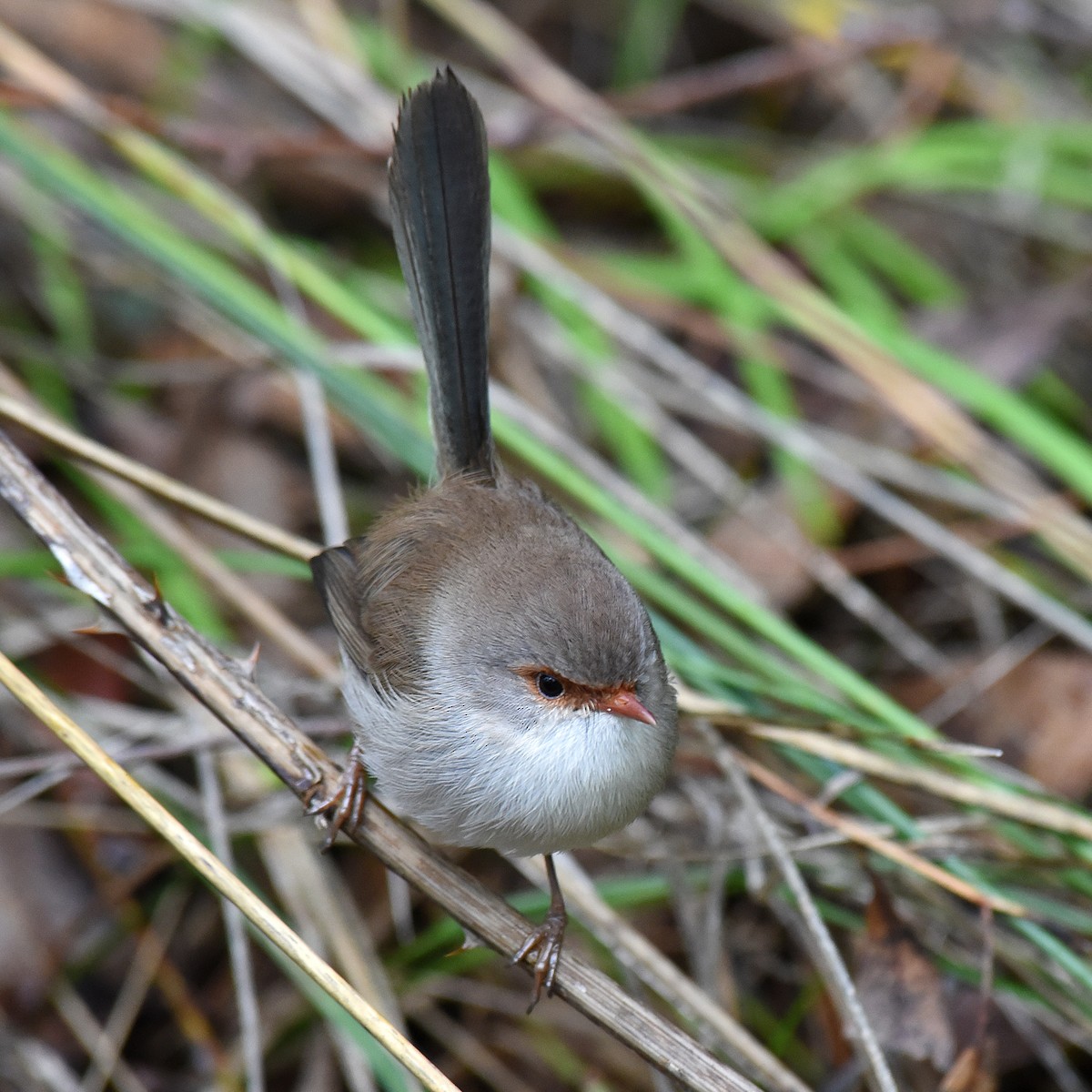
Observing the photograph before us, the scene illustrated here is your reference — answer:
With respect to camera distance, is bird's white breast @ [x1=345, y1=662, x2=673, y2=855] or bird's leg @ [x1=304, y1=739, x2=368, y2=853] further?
bird's leg @ [x1=304, y1=739, x2=368, y2=853]

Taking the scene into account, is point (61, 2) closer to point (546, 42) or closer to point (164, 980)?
point (546, 42)

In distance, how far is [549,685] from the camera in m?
2.66

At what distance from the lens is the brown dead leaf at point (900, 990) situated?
287 cm

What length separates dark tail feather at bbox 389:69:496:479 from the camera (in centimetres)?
280

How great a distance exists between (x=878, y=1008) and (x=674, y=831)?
880mm

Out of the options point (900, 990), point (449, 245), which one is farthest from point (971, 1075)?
point (449, 245)

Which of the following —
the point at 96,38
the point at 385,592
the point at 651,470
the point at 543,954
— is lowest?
the point at 543,954

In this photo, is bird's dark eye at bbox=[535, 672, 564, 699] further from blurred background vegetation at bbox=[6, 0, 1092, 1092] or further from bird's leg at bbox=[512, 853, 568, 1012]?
blurred background vegetation at bbox=[6, 0, 1092, 1092]

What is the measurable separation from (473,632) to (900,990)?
1202 millimetres

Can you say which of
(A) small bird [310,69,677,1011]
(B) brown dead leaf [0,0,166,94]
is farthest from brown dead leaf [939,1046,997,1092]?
(B) brown dead leaf [0,0,166,94]

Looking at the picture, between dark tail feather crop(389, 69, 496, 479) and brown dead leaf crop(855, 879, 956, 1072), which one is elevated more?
dark tail feather crop(389, 69, 496, 479)

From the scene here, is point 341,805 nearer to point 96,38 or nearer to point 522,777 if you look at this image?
point 522,777

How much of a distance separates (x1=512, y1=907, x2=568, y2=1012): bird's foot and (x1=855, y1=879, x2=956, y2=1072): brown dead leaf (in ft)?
2.37

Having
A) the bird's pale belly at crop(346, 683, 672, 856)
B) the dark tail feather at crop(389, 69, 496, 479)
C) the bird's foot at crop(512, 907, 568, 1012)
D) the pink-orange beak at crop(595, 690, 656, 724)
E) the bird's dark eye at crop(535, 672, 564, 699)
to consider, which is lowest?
the bird's foot at crop(512, 907, 568, 1012)
